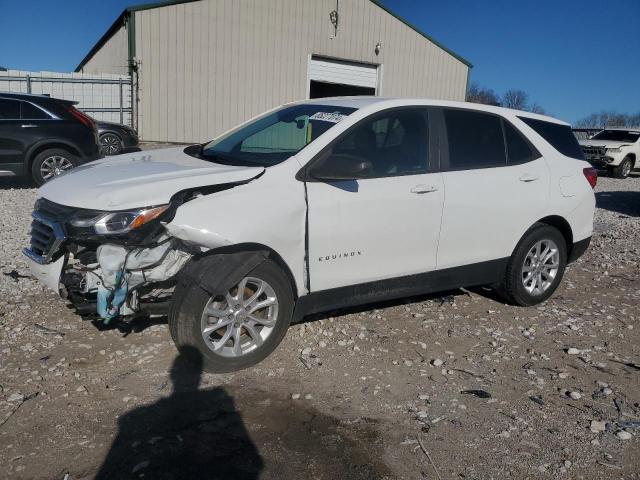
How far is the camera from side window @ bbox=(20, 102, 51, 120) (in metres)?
9.88

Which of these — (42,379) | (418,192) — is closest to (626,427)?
(418,192)

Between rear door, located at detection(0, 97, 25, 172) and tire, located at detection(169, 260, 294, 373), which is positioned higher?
rear door, located at detection(0, 97, 25, 172)

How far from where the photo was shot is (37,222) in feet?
12.5

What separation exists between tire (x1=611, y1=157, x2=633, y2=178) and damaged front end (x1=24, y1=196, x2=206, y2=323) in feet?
62.5

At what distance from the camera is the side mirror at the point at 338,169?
3.83 metres

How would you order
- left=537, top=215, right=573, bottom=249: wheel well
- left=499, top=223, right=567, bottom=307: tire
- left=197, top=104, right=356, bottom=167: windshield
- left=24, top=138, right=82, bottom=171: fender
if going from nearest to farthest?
left=197, top=104, right=356, bottom=167: windshield
left=499, top=223, right=567, bottom=307: tire
left=537, top=215, right=573, bottom=249: wheel well
left=24, top=138, right=82, bottom=171: fender

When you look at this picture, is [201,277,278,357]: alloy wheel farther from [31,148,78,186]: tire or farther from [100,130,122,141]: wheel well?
[100,130,122,141]: wheel well

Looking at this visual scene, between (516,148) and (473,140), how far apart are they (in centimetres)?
51

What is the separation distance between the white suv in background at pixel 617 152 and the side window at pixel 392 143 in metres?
16.4

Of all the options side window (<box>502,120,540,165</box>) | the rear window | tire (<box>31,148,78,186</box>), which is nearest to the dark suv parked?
tire (<box>31,148,78,186</box>)

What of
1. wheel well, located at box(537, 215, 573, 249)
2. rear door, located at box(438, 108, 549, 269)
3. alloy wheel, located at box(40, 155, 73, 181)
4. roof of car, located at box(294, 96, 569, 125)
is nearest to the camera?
roof of car, located at box(294, 96, 569, 125)

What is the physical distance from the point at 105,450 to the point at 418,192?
2684mm

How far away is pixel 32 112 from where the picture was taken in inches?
392

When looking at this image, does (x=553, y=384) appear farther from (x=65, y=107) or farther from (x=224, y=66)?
(x=224, y=66)
